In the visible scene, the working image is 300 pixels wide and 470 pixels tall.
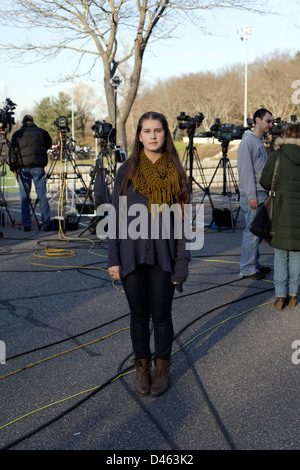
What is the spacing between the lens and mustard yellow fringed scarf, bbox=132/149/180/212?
3527mm

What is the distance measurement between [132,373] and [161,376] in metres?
0.36

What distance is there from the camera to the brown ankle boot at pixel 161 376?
12.0 ft

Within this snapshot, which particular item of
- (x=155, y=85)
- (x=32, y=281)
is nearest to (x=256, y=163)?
(x=32, y=281)

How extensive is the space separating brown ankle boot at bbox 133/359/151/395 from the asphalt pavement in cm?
8

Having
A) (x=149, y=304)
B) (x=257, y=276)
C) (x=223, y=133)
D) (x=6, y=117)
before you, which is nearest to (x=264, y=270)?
(x=257, y=276)

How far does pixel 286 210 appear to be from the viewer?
5375mm

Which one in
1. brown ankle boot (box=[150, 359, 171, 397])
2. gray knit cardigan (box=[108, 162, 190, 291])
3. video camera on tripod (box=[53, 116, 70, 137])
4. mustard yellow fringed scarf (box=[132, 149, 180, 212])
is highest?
video camera on tripod (box=[53, 116, 70, 137])

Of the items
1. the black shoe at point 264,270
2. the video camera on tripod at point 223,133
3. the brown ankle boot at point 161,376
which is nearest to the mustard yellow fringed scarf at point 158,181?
the brown ankle boot at point 161,376

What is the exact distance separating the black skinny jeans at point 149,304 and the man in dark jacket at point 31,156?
22.8 feet

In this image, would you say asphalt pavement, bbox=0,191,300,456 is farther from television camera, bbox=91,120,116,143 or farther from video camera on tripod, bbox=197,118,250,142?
video camera on tripod, bbox=197,118,250,142

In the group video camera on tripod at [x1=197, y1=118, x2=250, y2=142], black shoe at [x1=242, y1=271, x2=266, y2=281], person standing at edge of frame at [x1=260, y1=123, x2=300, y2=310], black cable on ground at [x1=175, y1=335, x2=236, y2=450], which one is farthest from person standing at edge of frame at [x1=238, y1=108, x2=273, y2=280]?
video camera on tripod at [x1=197, y1=118, x2=250, y2=142]

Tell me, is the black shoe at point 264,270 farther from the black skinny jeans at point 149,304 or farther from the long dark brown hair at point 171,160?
the long dark brown hair at point 171,160

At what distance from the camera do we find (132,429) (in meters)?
3.19

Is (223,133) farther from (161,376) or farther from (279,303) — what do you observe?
(161,376)
